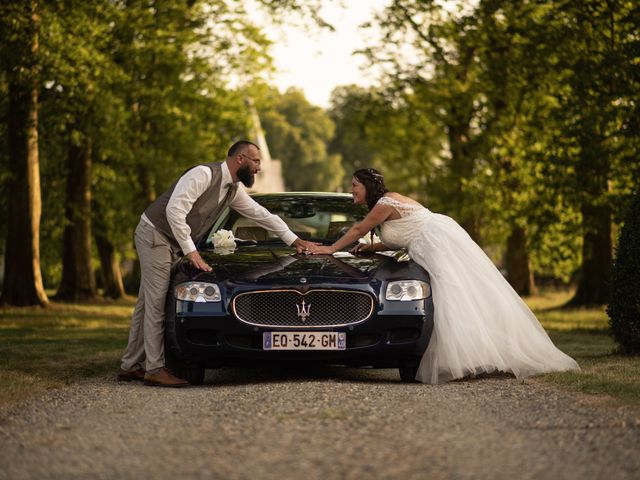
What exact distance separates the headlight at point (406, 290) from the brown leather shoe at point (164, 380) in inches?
70.6

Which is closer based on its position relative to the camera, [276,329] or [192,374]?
[276,329]

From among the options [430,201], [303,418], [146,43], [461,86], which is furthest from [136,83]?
[303,418]

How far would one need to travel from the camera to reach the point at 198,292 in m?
8.79

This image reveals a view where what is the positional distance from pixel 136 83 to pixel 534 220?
428 inches

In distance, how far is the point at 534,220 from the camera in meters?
25.3

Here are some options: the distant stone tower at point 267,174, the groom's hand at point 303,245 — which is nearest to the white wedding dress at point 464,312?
the groom's hand at point 303,245

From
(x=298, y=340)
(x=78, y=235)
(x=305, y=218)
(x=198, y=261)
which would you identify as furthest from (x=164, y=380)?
(x=78, y=235)

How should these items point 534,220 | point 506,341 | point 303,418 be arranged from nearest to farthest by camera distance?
point 303,418 < point 506,341 < point 534,220

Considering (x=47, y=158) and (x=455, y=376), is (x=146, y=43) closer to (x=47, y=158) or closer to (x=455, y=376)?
(x=47, y=158)

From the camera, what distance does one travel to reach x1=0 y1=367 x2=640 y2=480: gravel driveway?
17.3ft

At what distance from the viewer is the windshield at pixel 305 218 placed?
10.5 meters

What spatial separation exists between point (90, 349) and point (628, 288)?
Result: 21.3ft

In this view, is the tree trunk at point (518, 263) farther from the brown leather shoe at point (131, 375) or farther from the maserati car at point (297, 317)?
the maserati car at point (297, 317)

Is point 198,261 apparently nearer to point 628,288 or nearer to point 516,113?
point 628,288
